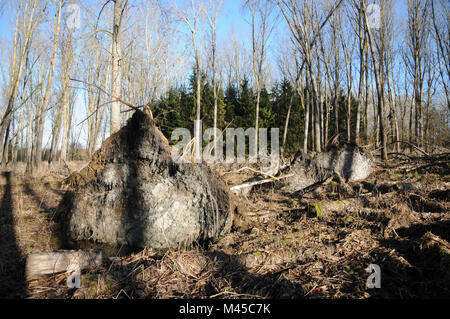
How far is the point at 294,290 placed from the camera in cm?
256

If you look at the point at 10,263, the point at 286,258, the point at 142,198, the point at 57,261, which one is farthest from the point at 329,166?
the point at 10,263

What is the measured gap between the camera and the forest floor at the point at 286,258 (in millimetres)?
2590

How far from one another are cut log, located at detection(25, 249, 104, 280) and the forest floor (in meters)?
0.14

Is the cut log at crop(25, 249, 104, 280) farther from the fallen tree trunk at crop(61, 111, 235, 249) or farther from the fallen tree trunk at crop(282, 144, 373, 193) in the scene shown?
the fallen tree trunk at crop(282, 144, 373, 193)

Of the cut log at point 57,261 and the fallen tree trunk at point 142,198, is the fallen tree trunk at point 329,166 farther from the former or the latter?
the cut log at point 57,261

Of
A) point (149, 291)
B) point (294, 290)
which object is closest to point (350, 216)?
point (294, 290)

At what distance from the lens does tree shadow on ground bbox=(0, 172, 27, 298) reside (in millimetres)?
2672

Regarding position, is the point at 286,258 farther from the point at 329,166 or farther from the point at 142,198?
the point at 329,166

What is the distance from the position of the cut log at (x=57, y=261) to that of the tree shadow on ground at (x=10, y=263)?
0.16 meters

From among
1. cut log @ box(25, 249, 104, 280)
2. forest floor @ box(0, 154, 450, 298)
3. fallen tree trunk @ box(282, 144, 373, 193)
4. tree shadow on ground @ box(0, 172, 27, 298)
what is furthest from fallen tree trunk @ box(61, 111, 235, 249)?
fallen tree trunk @ box(282, 144, 373, 193)

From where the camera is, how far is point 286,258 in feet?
10.8
